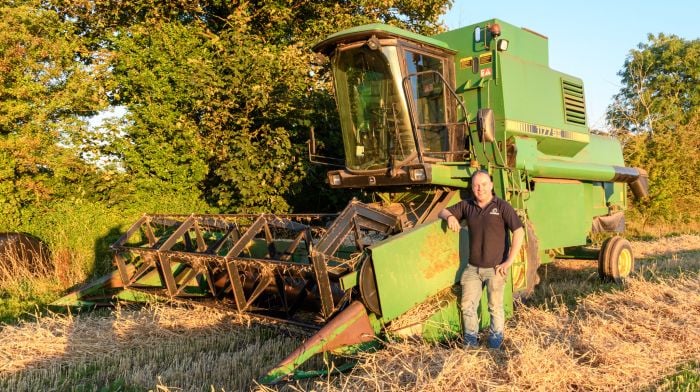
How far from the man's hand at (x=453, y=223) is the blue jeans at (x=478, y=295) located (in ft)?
0.90

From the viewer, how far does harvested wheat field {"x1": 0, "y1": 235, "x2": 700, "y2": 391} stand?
9.42 ft

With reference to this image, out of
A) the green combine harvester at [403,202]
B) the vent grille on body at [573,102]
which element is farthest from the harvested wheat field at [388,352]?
the vent grille on body at [573,102]

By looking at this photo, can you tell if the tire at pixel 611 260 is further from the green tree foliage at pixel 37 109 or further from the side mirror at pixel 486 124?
the green tree foliage at pixel 37 109

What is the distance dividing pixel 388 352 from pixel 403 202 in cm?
236

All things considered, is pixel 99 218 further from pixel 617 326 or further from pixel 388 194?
pixel 617 326

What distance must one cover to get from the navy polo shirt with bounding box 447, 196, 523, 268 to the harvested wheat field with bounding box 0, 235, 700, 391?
0.54 m

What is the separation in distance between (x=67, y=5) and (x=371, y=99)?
6.30 meters

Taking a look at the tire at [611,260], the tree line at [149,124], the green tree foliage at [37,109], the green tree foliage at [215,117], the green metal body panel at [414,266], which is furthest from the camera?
the green tree foliage at [215,117]

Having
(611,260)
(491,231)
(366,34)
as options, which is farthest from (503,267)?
(611,260)

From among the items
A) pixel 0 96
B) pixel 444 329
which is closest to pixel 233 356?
pixel 444 329

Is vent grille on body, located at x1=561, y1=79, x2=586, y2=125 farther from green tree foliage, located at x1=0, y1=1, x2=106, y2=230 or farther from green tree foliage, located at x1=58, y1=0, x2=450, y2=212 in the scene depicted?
green tree foliage, located at x1=0, y1=1, x2=106, y2=230

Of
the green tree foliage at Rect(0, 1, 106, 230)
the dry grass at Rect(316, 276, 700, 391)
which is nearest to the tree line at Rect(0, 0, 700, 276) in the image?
the green tree foliage at Rect(0, 1, 106, 230)

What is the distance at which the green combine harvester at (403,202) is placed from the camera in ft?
12.2

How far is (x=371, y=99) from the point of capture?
510 centimetres
